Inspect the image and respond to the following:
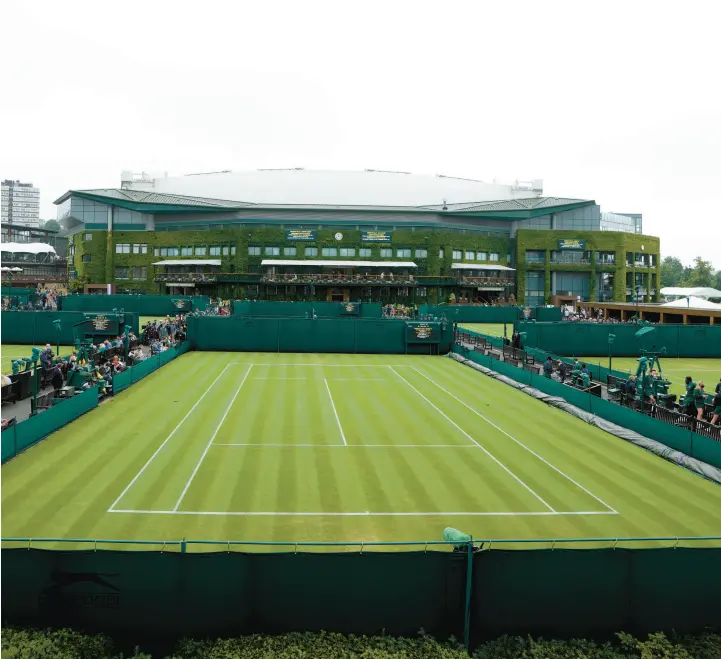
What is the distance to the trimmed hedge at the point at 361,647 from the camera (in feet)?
34.8

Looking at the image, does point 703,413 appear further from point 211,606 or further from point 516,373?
point 211,606

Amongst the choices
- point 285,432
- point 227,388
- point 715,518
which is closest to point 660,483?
point 715,518

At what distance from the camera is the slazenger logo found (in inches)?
433

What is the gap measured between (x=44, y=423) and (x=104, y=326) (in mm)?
27026

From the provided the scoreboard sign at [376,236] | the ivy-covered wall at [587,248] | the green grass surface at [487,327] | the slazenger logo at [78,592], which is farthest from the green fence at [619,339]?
the scoreboard sign at [376,236]

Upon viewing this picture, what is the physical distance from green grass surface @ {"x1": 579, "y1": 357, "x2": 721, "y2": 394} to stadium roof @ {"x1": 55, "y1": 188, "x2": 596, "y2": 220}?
5889 centimetres

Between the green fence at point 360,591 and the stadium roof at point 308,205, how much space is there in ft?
313

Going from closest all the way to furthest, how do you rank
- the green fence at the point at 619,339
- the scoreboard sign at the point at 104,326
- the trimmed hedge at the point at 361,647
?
the trimmed hedge at the point at 361,647
the scoreboard sign at the point at 104,326
the green fence at the point at 619,339

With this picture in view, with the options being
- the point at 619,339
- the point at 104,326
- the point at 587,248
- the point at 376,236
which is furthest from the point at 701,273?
the point at 104,326

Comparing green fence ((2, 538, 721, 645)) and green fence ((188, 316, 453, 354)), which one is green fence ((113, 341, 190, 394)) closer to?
green fence ((188, 316, 453, 354))

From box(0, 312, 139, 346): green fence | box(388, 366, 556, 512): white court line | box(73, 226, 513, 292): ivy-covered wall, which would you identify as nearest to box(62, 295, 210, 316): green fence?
box(0, 312, 139, 346): green fence

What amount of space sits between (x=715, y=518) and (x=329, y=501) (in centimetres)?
1043

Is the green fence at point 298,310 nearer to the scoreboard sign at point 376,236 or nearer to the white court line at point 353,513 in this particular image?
the scoreboard sign at point 376,236

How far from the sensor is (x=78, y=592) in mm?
11016
